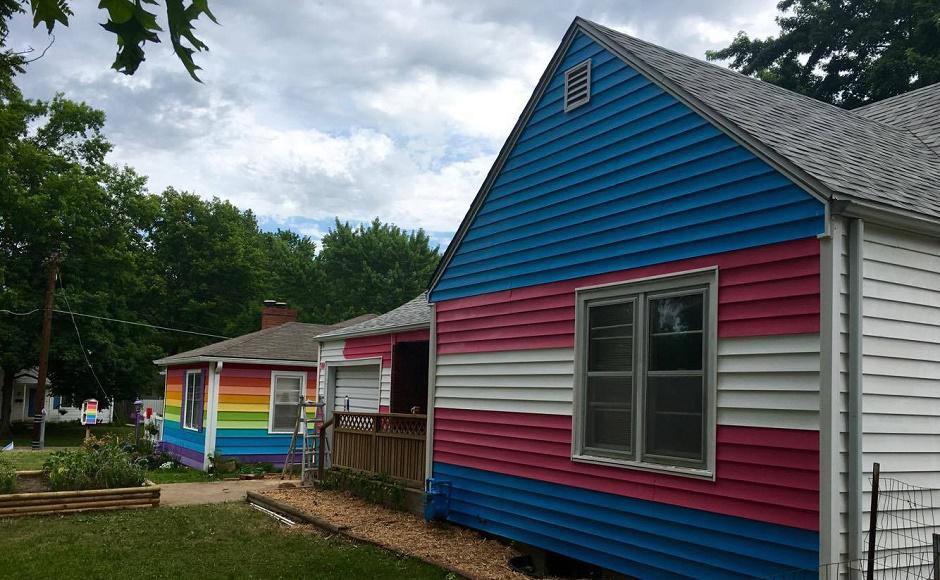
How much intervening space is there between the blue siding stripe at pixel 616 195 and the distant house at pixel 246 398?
10.4 metres

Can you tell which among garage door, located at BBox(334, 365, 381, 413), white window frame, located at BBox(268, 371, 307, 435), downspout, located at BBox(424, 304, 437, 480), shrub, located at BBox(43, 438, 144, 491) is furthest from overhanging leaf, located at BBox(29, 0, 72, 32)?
white window frame, located at BBox(268, 371, 307, 435)

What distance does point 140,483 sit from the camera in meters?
13.4

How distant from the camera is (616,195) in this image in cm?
799

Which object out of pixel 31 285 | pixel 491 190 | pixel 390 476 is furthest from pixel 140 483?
pixel 31 285

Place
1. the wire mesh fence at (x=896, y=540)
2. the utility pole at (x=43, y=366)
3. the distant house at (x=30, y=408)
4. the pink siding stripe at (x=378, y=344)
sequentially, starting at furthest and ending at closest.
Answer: the distant house at (x=30, y=408)
the utility pole at (x=43, y=366)
the pink siding stripe at (x=378, y=344)
the wire mesh fence at (x=896, y=540)

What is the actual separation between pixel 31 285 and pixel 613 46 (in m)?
33.3

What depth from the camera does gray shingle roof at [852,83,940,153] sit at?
948 centimetres

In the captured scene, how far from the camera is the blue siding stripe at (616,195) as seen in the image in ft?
21.3

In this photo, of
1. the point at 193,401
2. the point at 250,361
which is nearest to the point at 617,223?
the point at 250,361

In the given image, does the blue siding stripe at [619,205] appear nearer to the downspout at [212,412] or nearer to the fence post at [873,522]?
the fence post at [873,522]

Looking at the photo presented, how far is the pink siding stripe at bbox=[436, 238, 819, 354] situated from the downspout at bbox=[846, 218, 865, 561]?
237 mm

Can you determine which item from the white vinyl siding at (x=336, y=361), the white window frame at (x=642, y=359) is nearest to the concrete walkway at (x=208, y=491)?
the white vinyl siding at (x=336, y=361)

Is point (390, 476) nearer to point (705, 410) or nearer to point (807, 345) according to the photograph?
point (705, 410)

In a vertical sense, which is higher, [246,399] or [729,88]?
[729,88]
